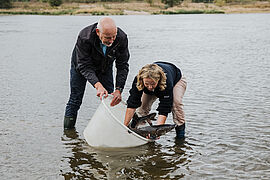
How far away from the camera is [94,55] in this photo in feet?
17.1

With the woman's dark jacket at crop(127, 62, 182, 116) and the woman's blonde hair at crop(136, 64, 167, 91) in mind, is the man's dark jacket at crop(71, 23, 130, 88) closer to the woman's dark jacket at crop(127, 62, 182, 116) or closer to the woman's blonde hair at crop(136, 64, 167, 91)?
the woman's dark jacket at crop(127, 62, 182, 116)

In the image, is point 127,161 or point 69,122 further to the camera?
point 69,122

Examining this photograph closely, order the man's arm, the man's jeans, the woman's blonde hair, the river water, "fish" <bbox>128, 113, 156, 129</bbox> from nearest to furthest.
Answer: the woman's blonde hair
the river water
the man's arm
"fish" <bbox>128, 113, 156, 129</bbox>
the man's jeans

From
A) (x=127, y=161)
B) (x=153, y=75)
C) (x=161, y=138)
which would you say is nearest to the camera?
(x=153, y=75)

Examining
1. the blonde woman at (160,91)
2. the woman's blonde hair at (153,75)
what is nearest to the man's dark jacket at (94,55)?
the blonde woman at (160,91)

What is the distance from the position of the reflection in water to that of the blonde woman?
408 mm

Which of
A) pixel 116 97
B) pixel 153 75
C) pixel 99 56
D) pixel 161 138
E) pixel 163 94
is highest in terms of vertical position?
pixel 99 56

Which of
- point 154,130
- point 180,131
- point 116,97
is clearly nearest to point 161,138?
point 180,131

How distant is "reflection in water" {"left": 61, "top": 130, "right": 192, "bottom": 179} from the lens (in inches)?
179

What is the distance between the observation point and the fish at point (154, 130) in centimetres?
504

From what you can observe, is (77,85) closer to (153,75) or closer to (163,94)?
(163,94)

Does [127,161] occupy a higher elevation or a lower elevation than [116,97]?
lower

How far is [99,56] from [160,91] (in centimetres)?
100

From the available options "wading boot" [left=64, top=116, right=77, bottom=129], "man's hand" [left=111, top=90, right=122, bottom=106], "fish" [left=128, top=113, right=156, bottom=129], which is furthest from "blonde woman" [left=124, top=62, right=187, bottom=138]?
"wading boot" [left=64, top=116, right=77, bottom=129]
